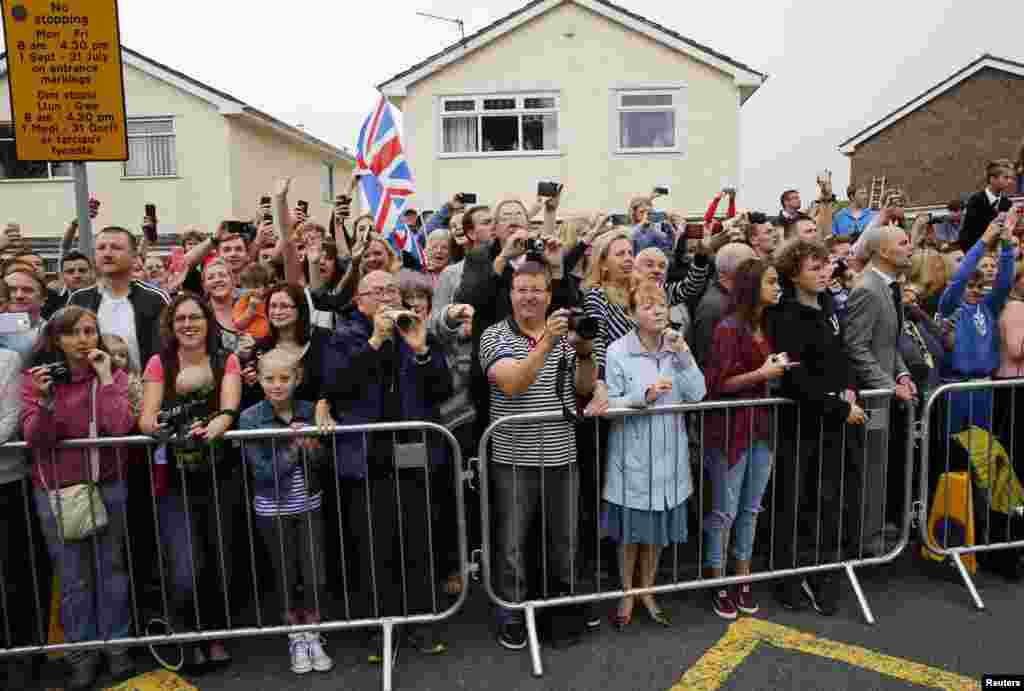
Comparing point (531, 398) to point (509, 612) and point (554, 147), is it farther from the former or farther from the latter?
point (554, 147)

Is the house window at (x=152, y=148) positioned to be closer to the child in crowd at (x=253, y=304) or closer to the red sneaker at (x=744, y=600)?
the child in crowd at (x=253, y=304)

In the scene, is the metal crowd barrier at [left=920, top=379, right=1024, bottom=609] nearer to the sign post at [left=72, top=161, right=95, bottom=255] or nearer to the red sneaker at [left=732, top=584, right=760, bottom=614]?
the red sneaker at [left=732, top=584, right=760, bottom=614]

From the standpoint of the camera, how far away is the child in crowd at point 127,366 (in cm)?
A: 364

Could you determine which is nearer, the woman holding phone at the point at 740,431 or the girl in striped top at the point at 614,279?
the woman holding phone at the point at 740,431

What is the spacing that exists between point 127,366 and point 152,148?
17570mm

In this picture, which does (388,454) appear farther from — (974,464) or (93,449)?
(974,464)

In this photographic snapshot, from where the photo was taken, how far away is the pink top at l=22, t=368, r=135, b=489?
3.35 metres

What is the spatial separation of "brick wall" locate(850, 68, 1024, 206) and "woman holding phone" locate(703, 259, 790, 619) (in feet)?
92.4

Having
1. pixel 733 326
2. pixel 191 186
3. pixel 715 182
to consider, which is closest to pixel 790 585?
pixel 733 326

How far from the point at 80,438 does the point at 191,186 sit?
17.2 meters

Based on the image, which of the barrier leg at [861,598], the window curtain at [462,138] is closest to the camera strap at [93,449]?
Answer: the barrier leg at [861,598]

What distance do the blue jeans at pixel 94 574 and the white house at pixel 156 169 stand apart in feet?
54.9

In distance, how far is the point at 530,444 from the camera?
3.65m

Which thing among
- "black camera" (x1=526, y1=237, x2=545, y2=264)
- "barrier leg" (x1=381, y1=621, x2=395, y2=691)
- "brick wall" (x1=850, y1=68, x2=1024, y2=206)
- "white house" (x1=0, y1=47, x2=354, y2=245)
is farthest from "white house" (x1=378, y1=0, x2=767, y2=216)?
"brick wall" (x1=850, y1=68, x2=1024, y2=206)
